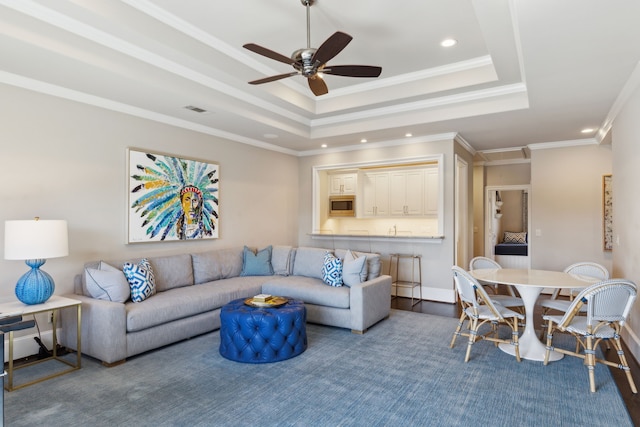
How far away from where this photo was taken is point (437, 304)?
18.9 feet

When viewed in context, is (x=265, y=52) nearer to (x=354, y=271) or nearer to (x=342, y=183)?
(x=354, y=271)

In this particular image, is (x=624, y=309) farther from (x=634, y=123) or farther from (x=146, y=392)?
(x=146, y=392)

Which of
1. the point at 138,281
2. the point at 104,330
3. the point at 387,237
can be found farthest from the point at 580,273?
the point at 104,330

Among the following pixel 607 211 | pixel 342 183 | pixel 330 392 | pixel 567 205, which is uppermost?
pixel 342 183

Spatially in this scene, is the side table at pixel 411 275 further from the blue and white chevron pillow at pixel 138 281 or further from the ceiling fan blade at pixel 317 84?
the blue and white chevron pillow at pixel 138 281

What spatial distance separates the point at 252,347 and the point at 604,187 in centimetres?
590

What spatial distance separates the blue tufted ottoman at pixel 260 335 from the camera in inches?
137

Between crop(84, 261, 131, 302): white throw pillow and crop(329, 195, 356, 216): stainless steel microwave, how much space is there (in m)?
4.41

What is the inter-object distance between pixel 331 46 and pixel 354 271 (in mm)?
2730

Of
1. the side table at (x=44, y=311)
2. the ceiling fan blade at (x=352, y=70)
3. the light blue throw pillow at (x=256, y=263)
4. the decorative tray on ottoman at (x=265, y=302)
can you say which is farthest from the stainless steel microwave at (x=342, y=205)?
the side table at (x=44, y=311)

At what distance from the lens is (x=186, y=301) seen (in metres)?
3.99

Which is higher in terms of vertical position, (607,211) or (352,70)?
(352,70)

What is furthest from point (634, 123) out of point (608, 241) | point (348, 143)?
point (348, 143)

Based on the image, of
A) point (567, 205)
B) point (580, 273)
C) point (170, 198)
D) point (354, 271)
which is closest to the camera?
point (580, 273)
